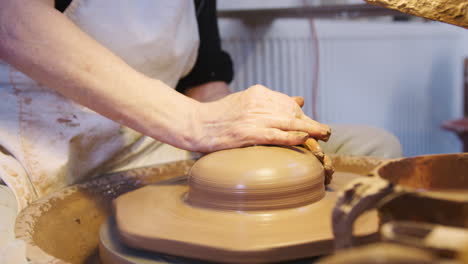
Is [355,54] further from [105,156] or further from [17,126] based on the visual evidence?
[17,126]

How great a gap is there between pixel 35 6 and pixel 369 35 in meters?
2.31

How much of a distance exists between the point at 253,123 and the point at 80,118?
17.4 inches

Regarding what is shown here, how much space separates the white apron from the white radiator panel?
43.3 inches

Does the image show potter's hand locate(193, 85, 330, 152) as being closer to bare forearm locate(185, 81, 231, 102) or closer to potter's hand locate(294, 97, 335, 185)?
potter's hand locate(294, 97, 335, 185)

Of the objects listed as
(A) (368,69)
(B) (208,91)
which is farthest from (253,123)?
(A) (368,69)

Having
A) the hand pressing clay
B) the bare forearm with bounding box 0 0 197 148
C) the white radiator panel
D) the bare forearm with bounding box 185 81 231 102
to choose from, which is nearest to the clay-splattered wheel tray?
the hand pressing clay

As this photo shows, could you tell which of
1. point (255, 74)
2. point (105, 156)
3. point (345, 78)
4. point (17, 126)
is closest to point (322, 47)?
point (345, 78)

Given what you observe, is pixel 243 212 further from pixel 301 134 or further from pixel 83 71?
pixel 83 71

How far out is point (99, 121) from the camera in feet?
3.31

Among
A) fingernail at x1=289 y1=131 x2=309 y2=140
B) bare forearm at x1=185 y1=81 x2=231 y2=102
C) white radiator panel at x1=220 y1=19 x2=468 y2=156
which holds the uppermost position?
fingernail at x1=289 y1=131 x2=309 y2=140

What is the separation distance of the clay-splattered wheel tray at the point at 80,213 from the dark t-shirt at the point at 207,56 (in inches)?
16.8

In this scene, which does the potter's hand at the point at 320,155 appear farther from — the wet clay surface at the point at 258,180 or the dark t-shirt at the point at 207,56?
the dark t-shirt at the point at 207,56

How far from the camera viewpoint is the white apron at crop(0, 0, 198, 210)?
36.6 inches

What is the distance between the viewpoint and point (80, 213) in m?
0.88
